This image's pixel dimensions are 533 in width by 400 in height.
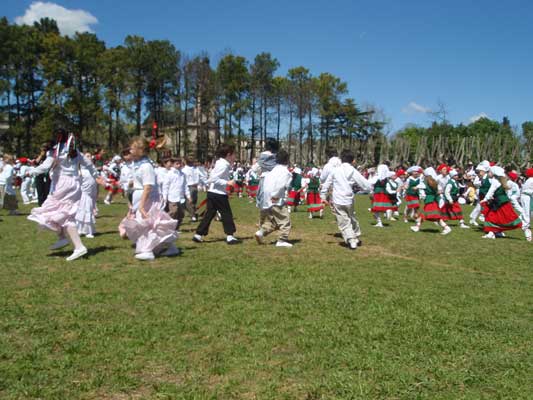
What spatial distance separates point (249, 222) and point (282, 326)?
31.1 ft

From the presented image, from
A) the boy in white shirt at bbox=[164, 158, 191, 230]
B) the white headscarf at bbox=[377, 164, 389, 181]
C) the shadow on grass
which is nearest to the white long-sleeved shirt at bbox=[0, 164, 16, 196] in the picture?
the boy in white shirt at bbox=[164, 158, 191, 230]

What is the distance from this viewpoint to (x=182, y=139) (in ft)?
184

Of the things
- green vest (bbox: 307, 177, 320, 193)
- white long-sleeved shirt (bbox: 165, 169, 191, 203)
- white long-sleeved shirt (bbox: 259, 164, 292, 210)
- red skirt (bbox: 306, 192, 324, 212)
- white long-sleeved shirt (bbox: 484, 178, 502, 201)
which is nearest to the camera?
white long-sleeved shirt (bbox: 259, 164, 292, 210)

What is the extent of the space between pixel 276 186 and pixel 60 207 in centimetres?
383

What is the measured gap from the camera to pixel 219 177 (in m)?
9.16

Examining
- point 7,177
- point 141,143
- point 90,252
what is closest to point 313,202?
point 90,252

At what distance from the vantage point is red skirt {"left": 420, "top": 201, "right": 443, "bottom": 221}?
12.2 m

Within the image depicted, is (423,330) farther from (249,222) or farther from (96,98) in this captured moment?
(96,98)

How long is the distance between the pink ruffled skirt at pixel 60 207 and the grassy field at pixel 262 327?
2.09 ft

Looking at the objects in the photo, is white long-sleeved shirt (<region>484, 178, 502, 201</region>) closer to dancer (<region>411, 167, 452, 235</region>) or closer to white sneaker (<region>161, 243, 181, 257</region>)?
dancer (<region>411, 167, 452, 235</region>)

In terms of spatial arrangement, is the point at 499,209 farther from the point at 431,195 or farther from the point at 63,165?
the point at 63,165

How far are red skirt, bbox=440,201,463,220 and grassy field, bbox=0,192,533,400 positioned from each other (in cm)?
459

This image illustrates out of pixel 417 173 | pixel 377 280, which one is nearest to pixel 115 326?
pixel 377 280

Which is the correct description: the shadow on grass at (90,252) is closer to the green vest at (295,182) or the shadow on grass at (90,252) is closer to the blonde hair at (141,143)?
the blonde hair at (141,143)
